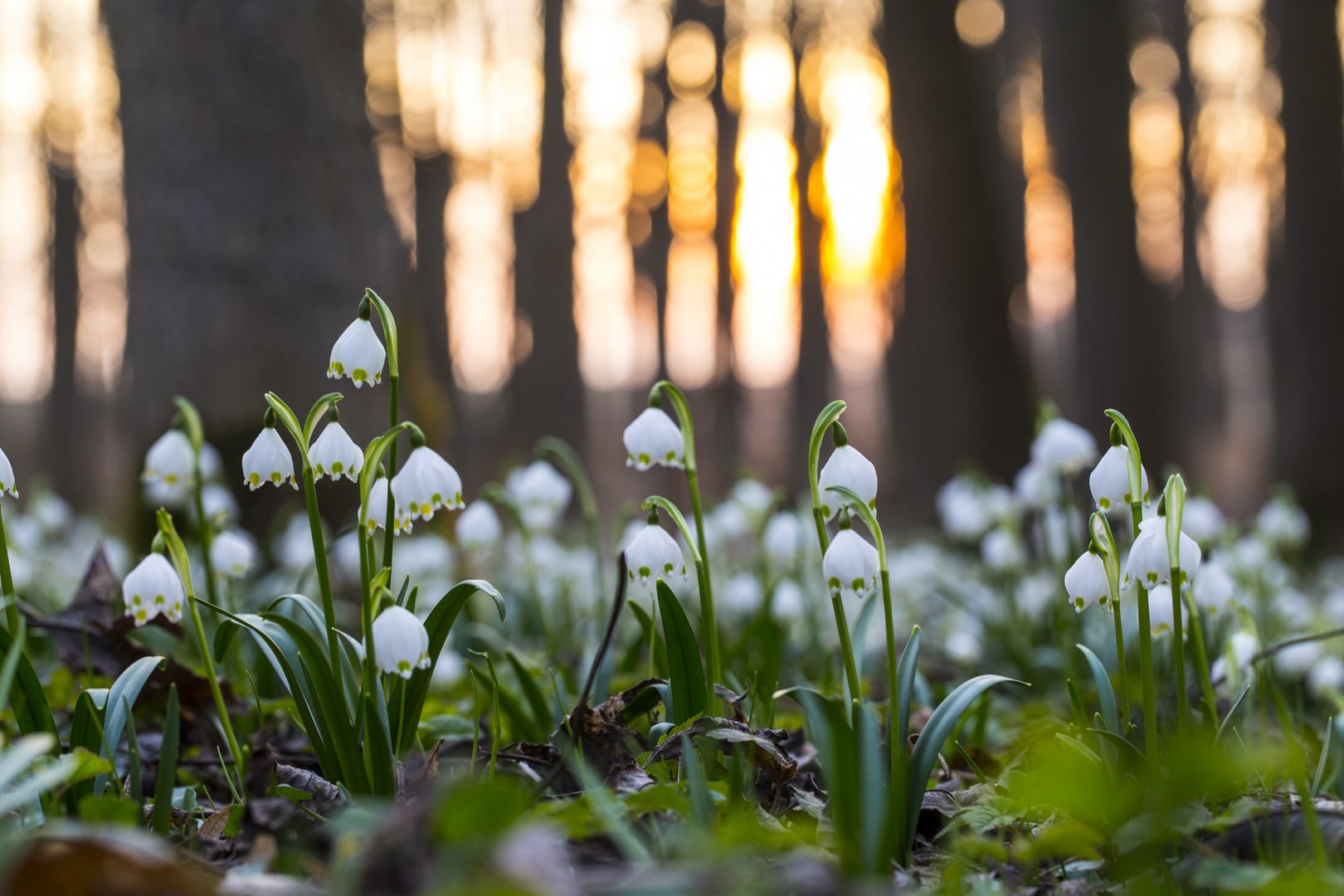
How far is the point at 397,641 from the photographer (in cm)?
148

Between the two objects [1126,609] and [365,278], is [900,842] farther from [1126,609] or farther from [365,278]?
[365,278]

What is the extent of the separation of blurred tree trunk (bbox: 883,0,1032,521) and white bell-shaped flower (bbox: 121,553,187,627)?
234 inches

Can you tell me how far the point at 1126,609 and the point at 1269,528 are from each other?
4.43 feet

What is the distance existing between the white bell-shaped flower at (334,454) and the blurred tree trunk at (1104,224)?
6246 millimetres

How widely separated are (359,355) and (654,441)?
0.57 meters

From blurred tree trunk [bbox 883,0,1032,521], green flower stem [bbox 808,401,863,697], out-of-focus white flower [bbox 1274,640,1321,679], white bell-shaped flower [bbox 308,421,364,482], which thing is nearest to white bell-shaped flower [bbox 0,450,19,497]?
white bell-shaped flower [bbox 308,421,364,482]

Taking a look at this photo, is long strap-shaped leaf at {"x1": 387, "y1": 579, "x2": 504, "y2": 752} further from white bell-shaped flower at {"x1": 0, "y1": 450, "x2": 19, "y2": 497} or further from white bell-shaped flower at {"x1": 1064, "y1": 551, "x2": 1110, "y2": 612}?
white bell-shaped flower at {"x1": 1064, "y1": 551, "x2": 1110, "y2": 612}

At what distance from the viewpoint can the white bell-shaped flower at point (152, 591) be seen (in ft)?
5.79

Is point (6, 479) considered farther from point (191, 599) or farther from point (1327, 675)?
point (1327, 675)

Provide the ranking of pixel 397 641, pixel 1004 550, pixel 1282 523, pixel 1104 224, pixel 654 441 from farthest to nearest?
pixel 1104 224
pixel 1282 523
pixel 1004 550
pixel 654 441
pixel 397 641

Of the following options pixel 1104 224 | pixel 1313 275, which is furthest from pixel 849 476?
pixel 1313 275

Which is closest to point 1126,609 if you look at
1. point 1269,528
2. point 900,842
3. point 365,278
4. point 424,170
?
point 1269,528

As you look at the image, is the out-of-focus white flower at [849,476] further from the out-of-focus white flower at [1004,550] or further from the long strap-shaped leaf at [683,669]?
the out-of-focus white flower at [1004,550]

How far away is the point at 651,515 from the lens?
1795 millimetres
